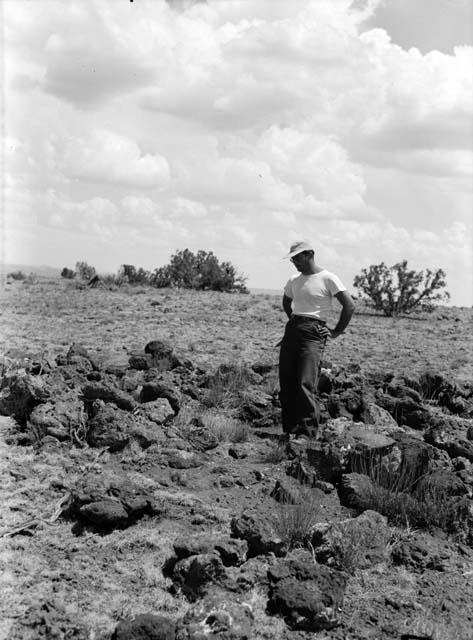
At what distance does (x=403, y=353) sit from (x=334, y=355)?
1.35 meters

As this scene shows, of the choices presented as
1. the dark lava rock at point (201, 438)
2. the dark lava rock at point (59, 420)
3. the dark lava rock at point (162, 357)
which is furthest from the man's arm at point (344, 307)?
the dark lava rock at point (162, 357)

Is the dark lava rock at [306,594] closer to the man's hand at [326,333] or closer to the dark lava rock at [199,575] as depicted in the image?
the dark lava rock at [199,575]

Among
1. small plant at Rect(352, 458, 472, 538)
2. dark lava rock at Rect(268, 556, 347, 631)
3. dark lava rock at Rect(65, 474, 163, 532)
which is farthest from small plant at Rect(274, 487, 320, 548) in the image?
dark lava rock at Rect(65, 474, 163, 532)

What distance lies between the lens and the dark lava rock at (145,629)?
12.2 ft

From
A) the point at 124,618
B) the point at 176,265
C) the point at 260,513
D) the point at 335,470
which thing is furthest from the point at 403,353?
the point at 176,265

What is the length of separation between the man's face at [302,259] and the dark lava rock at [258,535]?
2922mm

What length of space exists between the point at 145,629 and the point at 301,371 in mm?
3848

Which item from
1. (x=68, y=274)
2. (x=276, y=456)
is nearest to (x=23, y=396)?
(x=276, y=456)

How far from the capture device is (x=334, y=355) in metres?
12.7

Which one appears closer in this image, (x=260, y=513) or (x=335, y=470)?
(x=260, y=513)

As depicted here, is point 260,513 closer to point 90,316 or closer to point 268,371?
point 268,371

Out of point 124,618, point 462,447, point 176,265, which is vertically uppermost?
point 176,265

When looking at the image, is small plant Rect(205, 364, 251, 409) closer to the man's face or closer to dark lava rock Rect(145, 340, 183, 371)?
dark lava rock Rect(145, 340, 183, 371)

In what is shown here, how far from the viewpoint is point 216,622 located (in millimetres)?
3787
